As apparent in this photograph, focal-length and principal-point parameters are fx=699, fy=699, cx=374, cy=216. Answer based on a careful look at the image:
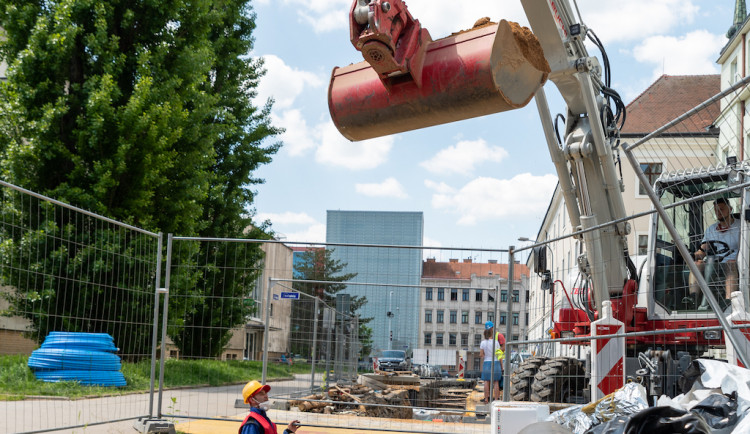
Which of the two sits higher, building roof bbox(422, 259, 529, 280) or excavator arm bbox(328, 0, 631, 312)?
excavator arm bbox(328, 0, 631, 312)

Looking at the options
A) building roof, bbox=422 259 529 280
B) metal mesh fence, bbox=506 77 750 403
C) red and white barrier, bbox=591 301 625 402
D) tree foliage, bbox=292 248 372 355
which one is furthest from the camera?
tree foliage, bbox=292 248 372 355

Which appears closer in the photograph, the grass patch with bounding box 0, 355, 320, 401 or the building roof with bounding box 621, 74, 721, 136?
the grass patch with bounding box 0, 355, 320, 401

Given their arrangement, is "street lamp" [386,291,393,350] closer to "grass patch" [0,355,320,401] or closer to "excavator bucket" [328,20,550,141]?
"grass patch" [0,355,320,401]

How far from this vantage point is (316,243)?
8766 millimetres

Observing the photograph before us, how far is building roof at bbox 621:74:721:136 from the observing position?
45406mm

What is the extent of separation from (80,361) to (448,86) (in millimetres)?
7742

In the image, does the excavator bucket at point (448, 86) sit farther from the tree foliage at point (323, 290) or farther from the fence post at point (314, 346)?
the fence post at point (314, 346)

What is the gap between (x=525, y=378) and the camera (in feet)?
35.5

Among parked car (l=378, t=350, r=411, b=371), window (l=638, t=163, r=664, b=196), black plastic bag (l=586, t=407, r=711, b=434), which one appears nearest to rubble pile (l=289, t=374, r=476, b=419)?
parked car (l=378, t=350, r=411, b=371)

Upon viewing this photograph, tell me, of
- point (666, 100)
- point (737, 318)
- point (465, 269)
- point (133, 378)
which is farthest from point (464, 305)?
point (666, 100)

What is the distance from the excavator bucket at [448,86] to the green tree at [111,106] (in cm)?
951

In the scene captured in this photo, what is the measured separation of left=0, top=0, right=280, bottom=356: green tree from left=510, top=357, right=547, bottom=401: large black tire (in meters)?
5.72

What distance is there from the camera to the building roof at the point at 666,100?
149 ft

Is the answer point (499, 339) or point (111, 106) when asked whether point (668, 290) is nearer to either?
point (499, 339)
